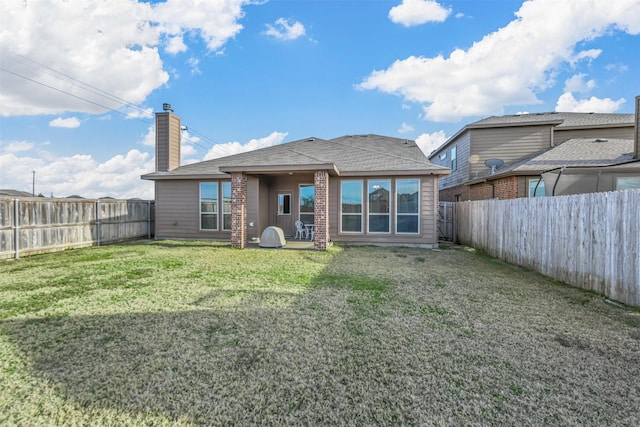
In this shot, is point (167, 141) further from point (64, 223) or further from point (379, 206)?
point (379, 206)

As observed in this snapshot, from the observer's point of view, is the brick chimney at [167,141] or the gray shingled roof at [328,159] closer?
the gray shingled roof at [328,159]

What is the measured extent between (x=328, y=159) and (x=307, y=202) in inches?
78.7

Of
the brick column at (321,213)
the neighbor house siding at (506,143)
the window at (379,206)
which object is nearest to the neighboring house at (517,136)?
the neighbor house siding at (506,143)

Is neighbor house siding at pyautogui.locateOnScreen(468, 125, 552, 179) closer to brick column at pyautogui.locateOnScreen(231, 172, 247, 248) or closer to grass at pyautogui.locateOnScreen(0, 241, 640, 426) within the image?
grass at pyautogui.locateOnScreen(0, 241, 640, 426)

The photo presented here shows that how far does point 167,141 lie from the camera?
13.6 meters

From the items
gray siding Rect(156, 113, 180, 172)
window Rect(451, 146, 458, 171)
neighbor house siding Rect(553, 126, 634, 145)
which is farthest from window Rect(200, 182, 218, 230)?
neighbor house siding Rect(553, 126, 634, 145)

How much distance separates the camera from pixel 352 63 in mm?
16922

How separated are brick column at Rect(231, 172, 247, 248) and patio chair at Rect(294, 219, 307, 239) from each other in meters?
2.50

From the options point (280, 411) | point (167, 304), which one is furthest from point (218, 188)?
point (280, 411)

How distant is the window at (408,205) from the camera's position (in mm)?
11156

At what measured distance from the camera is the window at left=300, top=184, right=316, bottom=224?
12.9 m

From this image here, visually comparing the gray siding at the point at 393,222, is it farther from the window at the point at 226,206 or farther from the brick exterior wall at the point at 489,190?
the window at the point at 226,206

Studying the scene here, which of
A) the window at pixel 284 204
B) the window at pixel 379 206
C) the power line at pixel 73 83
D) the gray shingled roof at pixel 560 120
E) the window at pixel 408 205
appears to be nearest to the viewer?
the window at pixel 408 205

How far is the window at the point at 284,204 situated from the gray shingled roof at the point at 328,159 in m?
1.86
